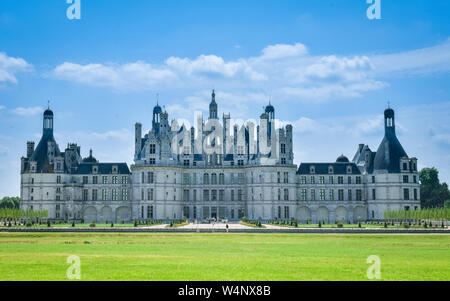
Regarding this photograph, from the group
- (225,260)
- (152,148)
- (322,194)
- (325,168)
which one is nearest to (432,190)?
(325,168)

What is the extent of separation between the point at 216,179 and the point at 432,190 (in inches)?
1659

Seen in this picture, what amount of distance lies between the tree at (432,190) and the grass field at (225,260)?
234 feet

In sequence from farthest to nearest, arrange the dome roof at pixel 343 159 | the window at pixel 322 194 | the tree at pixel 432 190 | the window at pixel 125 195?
1. the tree at pixel 432 190
2. the dome roof at pixel 343 159
3. the window at pixel 322 194
4. the window at pixel 125 195

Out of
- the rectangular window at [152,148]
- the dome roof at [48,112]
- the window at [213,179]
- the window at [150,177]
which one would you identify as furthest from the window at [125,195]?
the dome roof at [48,112]

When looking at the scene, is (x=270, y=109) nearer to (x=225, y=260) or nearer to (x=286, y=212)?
(x=286, y=212)

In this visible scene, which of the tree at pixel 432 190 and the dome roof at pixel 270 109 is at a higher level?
the dome roof at pixel 270 109

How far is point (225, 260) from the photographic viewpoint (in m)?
29.4

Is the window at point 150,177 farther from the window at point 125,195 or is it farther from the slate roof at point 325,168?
the slate roof at point 325,168

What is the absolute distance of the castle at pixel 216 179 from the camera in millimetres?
89125

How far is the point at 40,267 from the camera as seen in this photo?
26.7 metres

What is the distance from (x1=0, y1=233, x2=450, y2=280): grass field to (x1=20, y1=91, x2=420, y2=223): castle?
1883 inches

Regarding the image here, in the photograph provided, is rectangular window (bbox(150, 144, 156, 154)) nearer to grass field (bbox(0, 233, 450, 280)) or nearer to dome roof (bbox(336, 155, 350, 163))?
dome roof (bbox(336, 155, 350, 163))
